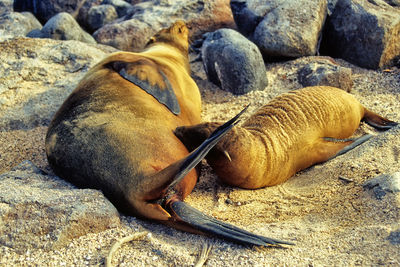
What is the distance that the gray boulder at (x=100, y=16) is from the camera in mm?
9250

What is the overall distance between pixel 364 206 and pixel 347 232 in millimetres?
372

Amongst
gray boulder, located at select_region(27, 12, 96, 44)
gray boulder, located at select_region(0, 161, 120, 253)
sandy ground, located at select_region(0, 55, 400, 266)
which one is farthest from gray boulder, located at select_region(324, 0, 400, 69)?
gray boulder, located at select_region(0, 161, 120, 253)

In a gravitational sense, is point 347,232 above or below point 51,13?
above

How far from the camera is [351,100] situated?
430cm

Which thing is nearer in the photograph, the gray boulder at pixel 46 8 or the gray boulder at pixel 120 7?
the gray boulder at pixel 120 7

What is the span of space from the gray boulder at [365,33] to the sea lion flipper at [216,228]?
13.8 feet

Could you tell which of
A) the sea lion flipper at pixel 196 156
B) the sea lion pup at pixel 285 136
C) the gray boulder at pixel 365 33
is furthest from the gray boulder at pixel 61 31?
the sea lion flipper at pixel 196 156

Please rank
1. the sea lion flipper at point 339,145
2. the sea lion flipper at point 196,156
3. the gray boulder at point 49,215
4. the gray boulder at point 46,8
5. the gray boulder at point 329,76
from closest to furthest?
1. the gray boulder at point 49,215
2. the sea lion flipper at point 196,156
3. the sea lion flipper at point 339,145
4. the gray boulder at point 329,76
5. the gray boulder at point 46,8

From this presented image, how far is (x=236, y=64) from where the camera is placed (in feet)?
18.2

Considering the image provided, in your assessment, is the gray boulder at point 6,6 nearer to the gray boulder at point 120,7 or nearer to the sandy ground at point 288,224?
the gray boulder at point 120,7

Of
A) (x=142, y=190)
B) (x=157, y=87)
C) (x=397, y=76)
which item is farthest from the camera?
(x=397, y=76)

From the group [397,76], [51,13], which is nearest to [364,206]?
[397,76]

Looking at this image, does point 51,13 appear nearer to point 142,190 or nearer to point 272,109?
point 272,109

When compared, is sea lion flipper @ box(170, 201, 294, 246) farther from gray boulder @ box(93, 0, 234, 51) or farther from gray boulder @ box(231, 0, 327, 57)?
gray boulder @ box(93, 0, 234, 51)
